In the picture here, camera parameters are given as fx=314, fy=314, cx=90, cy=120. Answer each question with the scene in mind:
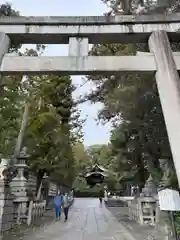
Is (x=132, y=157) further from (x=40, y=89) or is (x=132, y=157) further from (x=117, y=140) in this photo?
(x=40, y=89)

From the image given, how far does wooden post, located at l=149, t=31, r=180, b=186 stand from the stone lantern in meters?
9.70

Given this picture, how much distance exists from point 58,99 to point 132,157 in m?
Answer: 8.08

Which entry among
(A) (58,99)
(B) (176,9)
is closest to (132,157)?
(A) (58,99)

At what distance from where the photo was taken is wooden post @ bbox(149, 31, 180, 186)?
674 cm

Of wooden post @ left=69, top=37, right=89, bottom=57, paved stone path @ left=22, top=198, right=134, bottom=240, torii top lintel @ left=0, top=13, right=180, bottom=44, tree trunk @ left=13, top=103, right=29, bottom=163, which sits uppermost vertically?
tree trunk @ left=13, top=103, right=29, bottom=163

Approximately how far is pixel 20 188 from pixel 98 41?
10020mm

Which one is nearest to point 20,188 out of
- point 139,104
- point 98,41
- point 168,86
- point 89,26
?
point 139,104

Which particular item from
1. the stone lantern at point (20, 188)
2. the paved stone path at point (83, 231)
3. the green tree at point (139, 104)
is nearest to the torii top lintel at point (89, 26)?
the green tree at point (139, 104)

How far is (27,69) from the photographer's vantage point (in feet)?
24.6

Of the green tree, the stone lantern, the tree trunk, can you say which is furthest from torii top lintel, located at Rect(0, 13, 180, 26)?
the tree trunk

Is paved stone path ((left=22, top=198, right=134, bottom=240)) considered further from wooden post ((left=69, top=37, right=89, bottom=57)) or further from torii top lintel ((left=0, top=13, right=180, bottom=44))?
torii top lintel ((left=0, top=13, right=180, bottom=44))

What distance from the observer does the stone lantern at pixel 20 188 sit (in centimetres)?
1488

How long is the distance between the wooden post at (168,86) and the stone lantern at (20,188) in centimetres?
970

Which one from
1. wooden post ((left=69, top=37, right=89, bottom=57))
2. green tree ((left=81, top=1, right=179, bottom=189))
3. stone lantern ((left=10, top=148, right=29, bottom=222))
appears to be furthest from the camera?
stone lantern ((left=10, top=148, right=29, bottom=222))
